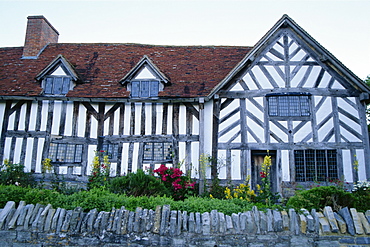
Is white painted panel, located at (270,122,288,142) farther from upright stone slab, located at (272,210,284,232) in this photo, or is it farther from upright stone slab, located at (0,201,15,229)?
upright stone slab, located at (0,201,15,229)

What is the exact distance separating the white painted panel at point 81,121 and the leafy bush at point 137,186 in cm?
440

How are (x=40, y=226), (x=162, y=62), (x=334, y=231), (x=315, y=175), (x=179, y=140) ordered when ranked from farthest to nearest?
(x=162, y=62) → (x=179, y=140) → (x=315, y=175) → (x=40, y=226) → (x=334, y=231)

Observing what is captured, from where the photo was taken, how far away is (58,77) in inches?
520

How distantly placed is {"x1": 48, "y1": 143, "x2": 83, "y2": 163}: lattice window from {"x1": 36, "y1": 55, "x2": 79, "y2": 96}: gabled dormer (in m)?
2.19

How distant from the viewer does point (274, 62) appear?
40.3 ft

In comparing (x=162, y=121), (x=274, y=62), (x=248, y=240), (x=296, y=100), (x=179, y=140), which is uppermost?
(x=274, y=62)

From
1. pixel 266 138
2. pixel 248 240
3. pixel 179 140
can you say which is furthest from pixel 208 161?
pixel 248 240

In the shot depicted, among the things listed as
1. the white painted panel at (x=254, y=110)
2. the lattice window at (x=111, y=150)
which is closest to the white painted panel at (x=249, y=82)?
the white painted panel at (x=254, y=110)

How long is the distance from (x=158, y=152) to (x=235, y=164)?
2.97 metres

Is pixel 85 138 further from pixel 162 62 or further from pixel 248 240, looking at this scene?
pixel 248 240

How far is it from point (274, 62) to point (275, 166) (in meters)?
3.99

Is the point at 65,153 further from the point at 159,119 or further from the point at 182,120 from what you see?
the point at 182,120

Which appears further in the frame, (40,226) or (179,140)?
(179,140)

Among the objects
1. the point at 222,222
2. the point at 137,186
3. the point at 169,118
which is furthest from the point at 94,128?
the point at 222,222
